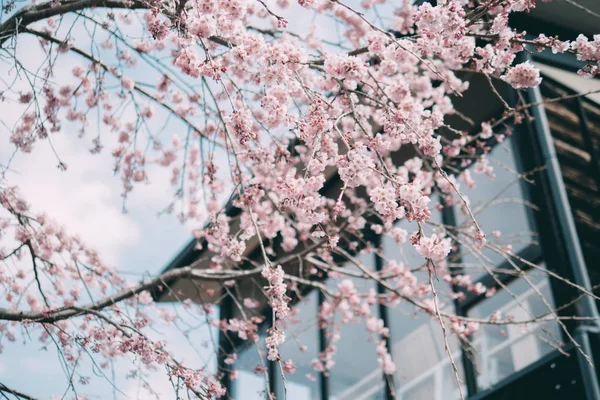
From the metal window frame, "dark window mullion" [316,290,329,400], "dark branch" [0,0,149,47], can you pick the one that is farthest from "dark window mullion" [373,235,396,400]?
"dark branch" [0,0,149,47]

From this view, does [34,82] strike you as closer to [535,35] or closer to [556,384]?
[556,384]

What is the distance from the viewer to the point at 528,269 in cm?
530

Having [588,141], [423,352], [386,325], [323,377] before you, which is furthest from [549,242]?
[323,377]

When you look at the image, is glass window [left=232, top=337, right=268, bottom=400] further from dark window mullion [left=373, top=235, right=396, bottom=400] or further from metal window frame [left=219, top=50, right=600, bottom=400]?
metal window frame [left=219, top=50, right=600, bottom=400]

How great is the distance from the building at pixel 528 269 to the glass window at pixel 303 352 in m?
0.04

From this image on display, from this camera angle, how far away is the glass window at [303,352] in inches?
278

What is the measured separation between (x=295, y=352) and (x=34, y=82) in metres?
5.03

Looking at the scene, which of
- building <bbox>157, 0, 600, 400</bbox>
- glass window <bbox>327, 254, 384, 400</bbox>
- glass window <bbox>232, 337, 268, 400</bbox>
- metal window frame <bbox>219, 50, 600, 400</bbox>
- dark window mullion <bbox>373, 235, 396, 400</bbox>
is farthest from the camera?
glass window <bbox>232, 337, 268, 400</bbox>

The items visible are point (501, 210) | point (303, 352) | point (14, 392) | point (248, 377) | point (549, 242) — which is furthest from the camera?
point (248, 377)

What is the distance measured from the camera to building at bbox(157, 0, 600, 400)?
470cm

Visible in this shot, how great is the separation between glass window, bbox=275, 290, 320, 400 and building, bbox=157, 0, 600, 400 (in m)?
0.04

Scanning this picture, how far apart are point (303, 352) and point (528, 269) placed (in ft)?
11.2

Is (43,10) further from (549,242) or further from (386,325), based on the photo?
(386,325)

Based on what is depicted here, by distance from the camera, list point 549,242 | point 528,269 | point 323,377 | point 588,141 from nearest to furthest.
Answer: point 549,242
point 528,269
point 588,141
point 323,377
